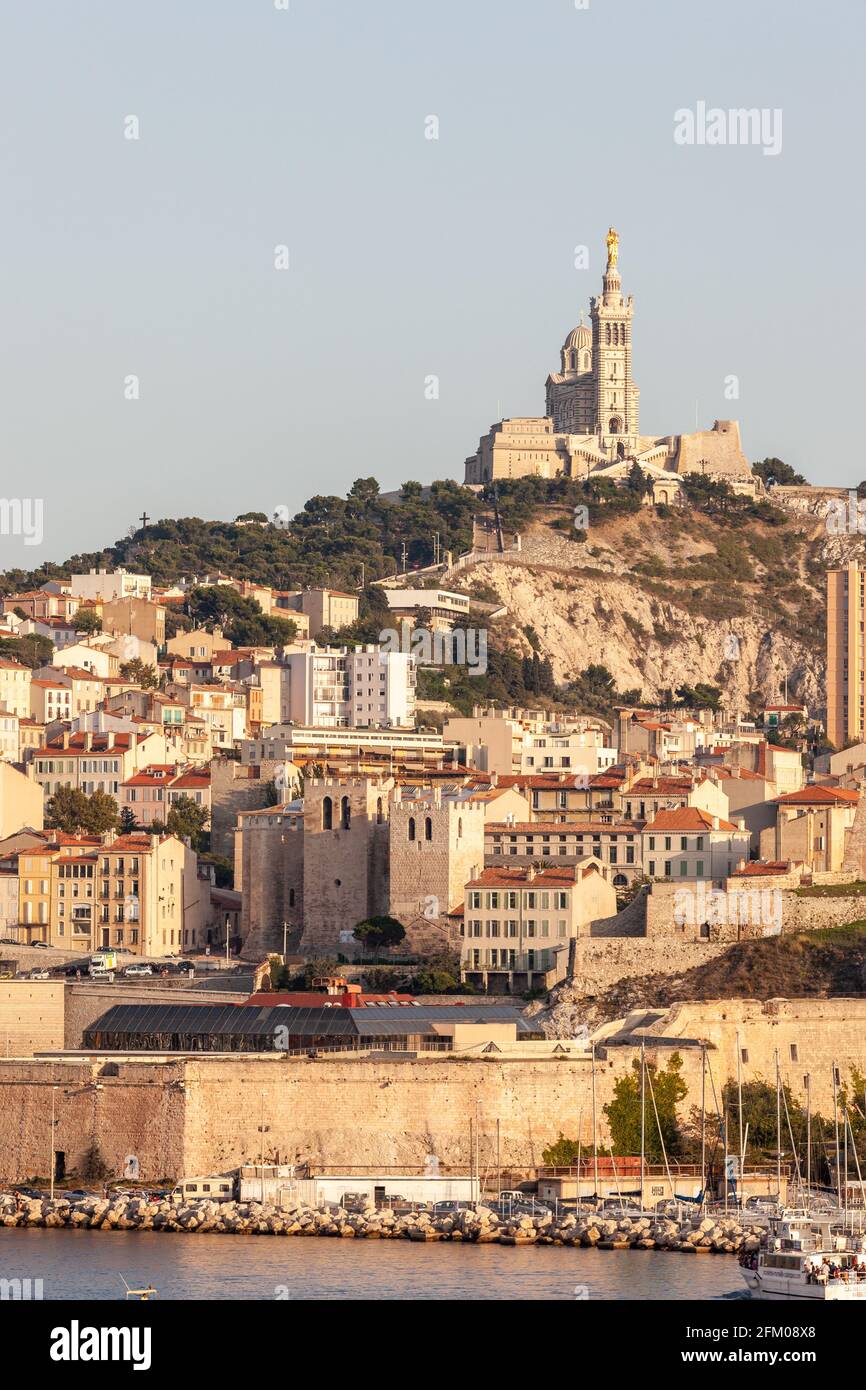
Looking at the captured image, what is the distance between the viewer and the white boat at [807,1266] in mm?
42906

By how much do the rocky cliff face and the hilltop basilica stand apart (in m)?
4.26

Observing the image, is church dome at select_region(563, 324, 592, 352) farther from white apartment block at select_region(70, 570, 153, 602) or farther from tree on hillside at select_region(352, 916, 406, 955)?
tree on hillside at select_region(352, 916, 406, 955)

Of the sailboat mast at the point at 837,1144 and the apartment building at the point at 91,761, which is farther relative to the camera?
the apartment building at the point at 91,761

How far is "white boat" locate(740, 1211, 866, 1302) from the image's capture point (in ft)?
141

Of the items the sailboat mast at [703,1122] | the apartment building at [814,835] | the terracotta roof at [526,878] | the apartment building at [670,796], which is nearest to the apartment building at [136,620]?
the apartment building at [670,796]

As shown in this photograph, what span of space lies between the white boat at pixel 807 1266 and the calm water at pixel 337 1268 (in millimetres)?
544

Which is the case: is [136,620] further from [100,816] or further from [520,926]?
[520,926]

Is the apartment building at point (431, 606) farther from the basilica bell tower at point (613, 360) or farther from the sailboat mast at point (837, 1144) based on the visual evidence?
the sailboat mast at point (837, 1144)

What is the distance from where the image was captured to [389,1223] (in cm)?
4931

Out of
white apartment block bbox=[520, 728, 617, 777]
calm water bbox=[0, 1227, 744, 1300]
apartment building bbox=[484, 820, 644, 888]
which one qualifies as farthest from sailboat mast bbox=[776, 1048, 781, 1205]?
white apartment block bbox=[520, 728, 617, 777]

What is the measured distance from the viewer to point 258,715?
9469cm

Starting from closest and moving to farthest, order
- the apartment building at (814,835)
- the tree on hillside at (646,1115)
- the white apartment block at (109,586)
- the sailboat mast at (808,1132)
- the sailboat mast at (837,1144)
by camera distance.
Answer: the sailboat mast at (837,1144), the sailboat mast at (808,1132), the tree on hillside at (646,1115), the apartment building at (814,835), the white apartment block at (109,586)

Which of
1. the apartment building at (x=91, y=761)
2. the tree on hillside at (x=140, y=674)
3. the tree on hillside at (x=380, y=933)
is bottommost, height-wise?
the tree on hillside at (x=380, y=933)
